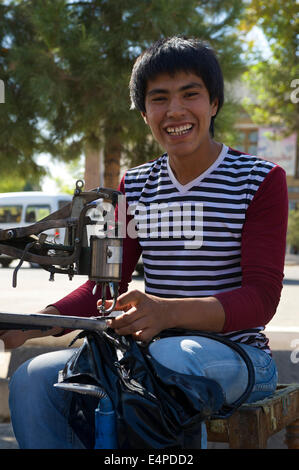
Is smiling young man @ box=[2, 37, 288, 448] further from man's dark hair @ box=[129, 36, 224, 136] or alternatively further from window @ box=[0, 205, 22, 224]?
window @ box=[0, 205, 22, 224]

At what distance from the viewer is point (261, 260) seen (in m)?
1.86

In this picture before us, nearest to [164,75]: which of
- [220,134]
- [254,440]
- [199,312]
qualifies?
[199,312]

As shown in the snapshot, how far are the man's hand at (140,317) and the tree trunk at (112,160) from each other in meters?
6.83

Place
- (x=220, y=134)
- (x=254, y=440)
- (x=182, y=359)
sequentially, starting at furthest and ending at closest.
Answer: (x=220, y=134), (x=254, y=440), (x=182, y=359)

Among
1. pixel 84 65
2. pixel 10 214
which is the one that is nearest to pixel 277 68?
pixel 10 214

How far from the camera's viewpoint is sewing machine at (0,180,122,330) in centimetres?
178

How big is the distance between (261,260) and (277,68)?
1587 cm

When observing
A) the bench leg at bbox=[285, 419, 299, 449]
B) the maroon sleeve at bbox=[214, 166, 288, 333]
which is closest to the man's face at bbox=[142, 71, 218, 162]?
the maroon sleeve at bbox=[214, 166, 288, 333]

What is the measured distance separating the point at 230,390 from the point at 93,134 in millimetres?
7023

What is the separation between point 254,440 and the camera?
A: 1.86 meters

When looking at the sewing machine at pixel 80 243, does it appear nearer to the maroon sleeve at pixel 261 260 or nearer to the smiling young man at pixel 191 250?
the smiling young man at pixel 191 250

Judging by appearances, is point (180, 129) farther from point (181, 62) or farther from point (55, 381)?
point (55, 381)

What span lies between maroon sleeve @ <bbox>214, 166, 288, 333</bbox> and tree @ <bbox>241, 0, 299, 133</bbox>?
11683mm

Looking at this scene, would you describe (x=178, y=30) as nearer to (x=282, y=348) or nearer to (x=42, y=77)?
(x=42, y=77)
